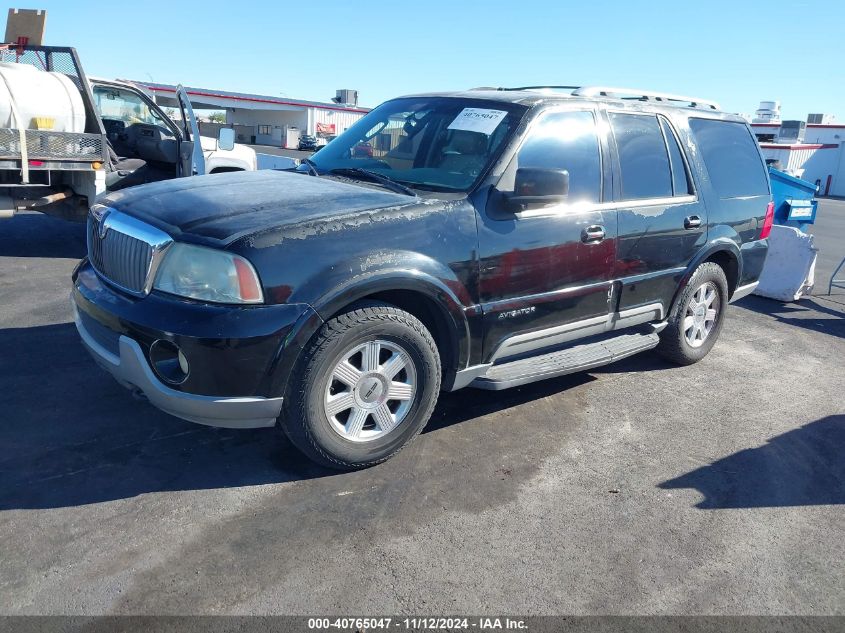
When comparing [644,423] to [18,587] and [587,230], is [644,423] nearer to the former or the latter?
[587,230]

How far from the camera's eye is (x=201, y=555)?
9.32 ft

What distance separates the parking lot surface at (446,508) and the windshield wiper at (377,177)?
4.64 ft

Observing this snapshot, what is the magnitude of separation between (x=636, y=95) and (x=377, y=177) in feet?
7.17

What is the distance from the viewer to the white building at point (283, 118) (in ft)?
186

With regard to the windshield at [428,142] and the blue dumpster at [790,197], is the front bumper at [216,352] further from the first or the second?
the blue dumpster at [790,197]

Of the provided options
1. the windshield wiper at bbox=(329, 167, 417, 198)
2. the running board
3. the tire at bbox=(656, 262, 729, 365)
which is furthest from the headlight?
the tire at bbox=(656, 262, 729, 365)

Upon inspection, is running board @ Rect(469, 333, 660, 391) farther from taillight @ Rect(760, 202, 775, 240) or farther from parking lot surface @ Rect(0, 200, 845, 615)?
taillight @ Rect(760, 202, 775, 240)

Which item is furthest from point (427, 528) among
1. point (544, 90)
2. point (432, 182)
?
point (544, 90)

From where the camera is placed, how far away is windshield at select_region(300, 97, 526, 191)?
13.2 feet

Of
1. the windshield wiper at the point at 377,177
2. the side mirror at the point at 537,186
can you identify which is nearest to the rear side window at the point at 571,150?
the side mirror at the point at 537,186

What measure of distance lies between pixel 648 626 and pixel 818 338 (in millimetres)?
5271

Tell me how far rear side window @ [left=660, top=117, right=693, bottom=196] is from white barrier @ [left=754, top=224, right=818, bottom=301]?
3.75 m

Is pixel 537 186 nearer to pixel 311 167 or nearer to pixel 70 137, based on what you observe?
pixel 311 167

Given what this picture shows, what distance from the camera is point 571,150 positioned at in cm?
429
